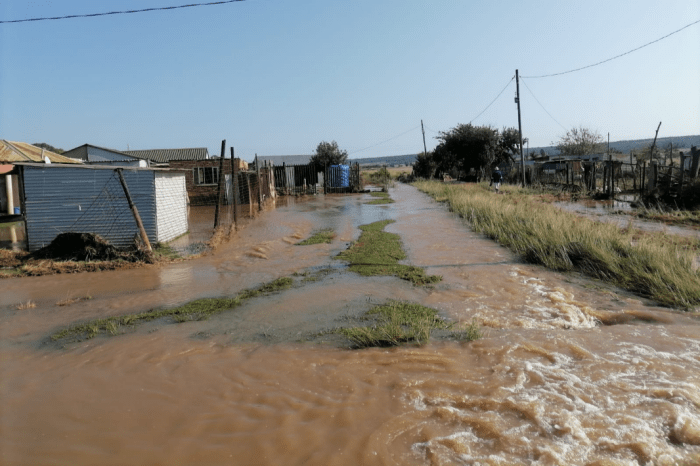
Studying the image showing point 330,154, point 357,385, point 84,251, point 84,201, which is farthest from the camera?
point 330,154

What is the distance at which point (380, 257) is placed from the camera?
11039mm

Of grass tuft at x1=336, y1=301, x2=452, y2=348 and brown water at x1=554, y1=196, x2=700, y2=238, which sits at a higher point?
brown water at x1=554, y1=196, x2=700, y2=238

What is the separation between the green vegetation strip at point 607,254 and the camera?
7.36m

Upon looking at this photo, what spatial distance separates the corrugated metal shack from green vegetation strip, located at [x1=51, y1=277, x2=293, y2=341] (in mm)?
5735

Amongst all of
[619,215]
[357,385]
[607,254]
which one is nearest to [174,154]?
[619,215]

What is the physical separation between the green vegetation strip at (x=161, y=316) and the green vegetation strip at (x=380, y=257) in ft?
7.48

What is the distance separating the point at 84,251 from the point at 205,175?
16406 mm

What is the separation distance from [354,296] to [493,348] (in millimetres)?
Result: 2852

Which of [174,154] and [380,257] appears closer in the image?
[380,257]

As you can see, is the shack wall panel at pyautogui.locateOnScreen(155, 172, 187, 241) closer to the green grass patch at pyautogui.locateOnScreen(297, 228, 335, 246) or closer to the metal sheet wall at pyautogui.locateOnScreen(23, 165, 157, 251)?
the metal sheet wall at pyautogui.locateOnScreen(23, 165, 157, 251)

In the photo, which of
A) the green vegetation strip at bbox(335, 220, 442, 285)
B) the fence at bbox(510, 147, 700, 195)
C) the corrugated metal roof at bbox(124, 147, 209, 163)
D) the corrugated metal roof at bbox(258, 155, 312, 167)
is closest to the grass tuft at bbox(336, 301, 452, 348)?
the green vegetation strip at bbox(335, 220, 442, 285)

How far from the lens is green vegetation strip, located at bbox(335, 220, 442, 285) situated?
362 inches

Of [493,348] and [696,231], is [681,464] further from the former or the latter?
[696,231]

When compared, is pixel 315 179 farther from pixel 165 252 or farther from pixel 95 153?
pixel 165 252
